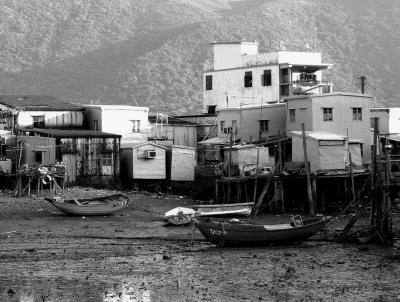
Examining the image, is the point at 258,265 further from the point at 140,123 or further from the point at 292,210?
the point at 140,123

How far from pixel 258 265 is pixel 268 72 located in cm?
5013

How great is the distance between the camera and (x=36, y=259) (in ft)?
134

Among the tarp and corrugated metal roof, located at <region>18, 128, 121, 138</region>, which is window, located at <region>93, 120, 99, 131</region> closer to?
corrugated metal roof, located at <region>18, 128, 121, 138</region>

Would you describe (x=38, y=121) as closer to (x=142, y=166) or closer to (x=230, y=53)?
(x=142, y=166)

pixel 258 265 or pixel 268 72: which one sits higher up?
pixel 268 72

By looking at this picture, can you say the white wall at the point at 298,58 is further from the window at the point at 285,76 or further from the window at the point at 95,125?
the window at the point at 95,125

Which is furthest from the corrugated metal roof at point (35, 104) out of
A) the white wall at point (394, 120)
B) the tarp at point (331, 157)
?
the white wall at point (394, 120)

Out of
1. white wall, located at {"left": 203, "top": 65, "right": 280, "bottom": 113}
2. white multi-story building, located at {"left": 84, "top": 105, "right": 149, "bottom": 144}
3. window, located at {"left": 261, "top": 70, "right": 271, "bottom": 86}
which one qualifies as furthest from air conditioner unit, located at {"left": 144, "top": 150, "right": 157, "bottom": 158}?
window, located at {"left": 261, "top": 70, "right": 271, "bottom": 86}

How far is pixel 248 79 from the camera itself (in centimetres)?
9112

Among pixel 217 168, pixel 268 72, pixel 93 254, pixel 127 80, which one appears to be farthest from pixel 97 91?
pixel 93 254

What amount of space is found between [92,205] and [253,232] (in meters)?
15.4

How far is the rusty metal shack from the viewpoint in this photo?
68.5 meters

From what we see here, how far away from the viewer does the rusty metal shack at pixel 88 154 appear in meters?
68.5

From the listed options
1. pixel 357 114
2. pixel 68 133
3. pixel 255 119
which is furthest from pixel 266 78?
pixel 68 133
